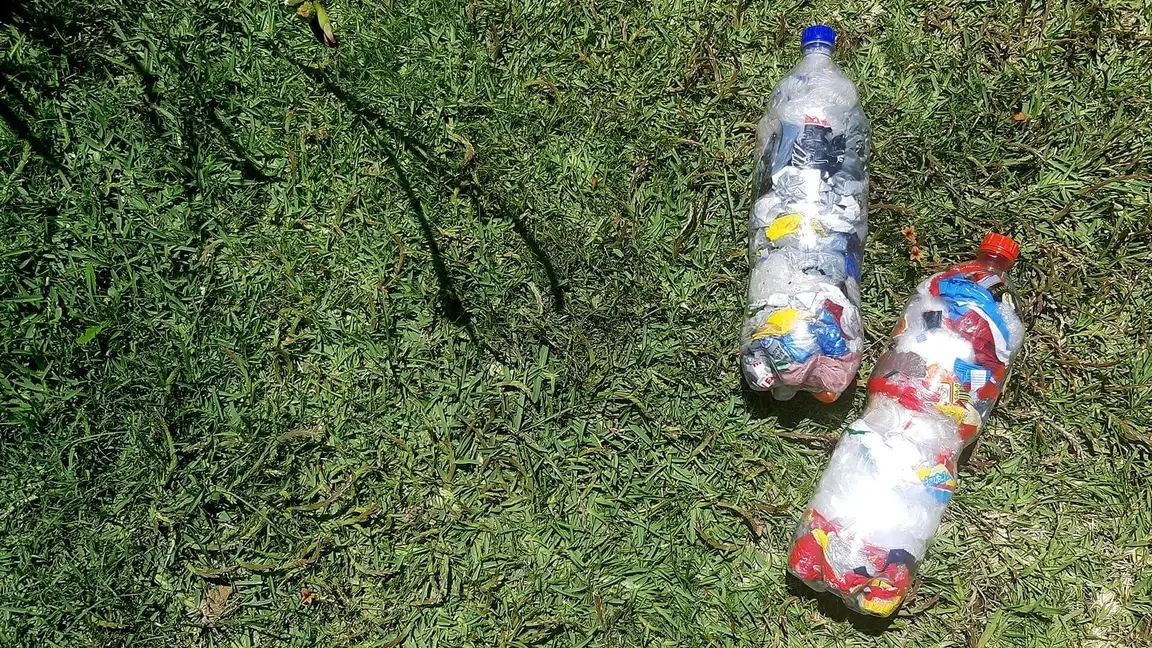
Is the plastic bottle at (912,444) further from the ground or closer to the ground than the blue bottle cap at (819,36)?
closer to the ground

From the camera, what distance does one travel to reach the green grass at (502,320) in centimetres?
238

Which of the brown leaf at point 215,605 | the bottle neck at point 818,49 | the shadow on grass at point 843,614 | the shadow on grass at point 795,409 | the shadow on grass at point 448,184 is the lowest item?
the brown leaf at point 215,605

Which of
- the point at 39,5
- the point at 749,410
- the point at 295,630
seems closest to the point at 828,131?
the point at 749,410

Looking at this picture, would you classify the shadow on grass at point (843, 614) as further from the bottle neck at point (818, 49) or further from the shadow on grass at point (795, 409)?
the bottle neck at point (818, 49)

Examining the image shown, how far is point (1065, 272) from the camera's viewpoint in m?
2.43

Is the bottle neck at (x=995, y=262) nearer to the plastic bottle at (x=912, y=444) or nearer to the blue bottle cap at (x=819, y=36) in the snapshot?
the plastic bottle at (x=912, y=444)

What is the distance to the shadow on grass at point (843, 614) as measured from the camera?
2365mm

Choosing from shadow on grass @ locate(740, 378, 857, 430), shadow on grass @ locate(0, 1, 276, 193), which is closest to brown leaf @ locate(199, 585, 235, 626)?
shadow on grass @ locate(0, 1, 276, 193)

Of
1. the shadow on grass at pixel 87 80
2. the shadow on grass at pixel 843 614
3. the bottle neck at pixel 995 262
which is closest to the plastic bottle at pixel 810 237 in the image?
the bottle neck at pixel 995 262

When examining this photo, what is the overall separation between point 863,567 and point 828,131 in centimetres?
124

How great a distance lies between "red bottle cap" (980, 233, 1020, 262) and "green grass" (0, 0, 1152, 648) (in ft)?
0.57

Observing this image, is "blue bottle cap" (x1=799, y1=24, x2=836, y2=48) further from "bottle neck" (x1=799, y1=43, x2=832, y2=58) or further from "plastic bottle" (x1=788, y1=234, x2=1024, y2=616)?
"plastic bottle" (x1=788, y1=234, x2=1024, y2=616)

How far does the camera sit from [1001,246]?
224 cm

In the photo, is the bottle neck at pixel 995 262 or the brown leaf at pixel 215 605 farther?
the brown leaf at pixel 215 605
